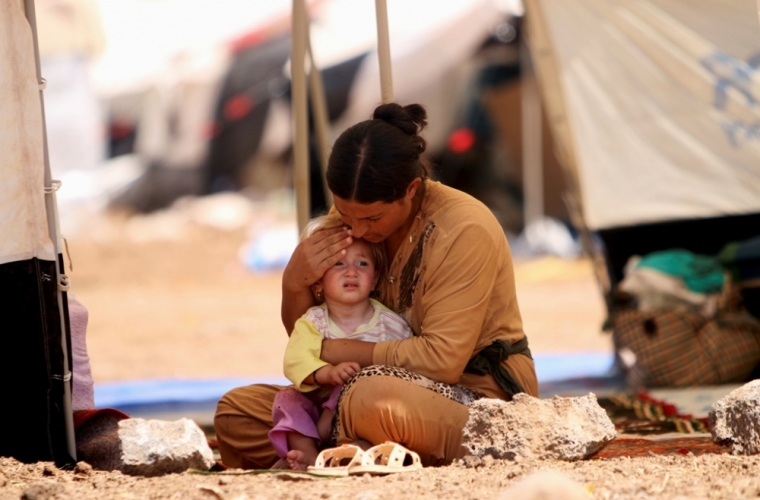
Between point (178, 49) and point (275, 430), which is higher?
point (178, 49)

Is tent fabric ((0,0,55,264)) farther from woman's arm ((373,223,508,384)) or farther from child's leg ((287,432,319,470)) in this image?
woman's arm ((373,223,508,384))

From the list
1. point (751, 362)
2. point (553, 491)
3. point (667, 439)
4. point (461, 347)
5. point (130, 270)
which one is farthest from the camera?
point (130, 270)

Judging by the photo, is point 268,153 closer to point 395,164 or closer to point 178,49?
point 178,49

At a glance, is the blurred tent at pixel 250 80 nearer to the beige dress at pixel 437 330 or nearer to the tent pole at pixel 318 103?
the tent pole at pixel 318 103

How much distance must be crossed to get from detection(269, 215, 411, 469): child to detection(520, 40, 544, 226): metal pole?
9031mm

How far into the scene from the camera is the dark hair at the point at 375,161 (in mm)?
3061

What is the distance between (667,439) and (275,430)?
5.08 ft

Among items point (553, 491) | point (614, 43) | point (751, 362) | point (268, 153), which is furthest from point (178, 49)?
point (553, 491)

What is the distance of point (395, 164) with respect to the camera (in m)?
3.08

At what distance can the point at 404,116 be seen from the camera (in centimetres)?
Result: 318

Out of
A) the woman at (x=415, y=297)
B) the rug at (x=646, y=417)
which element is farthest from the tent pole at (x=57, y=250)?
the rug at (x=646, y=417)

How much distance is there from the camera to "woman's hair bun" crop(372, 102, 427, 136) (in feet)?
10.4

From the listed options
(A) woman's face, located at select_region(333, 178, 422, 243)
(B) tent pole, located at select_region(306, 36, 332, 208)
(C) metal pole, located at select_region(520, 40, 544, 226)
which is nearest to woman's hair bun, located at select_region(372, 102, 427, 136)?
(A) woman's face, located at select_region(333, 178, 422, 243)

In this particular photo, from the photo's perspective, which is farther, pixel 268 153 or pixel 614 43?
pixel 268 153
